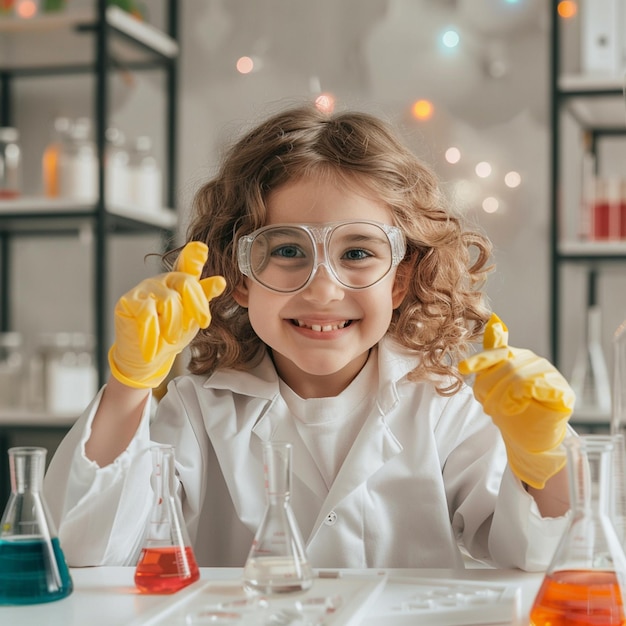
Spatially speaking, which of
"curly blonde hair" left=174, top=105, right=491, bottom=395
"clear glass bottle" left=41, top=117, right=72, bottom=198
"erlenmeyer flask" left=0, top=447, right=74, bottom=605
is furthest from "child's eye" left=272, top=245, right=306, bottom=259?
"clear glass bottle" left=41, top=117, right=72, bottom=198

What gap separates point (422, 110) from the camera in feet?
9.56

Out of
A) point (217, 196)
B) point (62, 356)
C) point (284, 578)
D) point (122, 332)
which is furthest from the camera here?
point (62, 356)

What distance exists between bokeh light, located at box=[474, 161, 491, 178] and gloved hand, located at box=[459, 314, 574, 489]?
6.77 ft

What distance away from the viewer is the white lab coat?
1234 millimetres

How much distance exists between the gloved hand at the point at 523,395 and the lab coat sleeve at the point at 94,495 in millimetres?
421

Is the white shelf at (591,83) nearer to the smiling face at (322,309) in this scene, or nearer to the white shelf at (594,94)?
the white shelf at (594,94)

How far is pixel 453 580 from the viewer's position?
878 millimetres

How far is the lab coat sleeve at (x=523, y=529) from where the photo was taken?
1.00 meters

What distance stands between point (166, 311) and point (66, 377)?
6.35 feet

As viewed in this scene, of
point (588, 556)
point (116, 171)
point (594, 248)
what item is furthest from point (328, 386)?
point (116, 171)

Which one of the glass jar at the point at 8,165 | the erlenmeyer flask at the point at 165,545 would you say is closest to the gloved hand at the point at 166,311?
the erlenmeyer flask at the point at 165,545

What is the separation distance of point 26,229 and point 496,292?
1516mm

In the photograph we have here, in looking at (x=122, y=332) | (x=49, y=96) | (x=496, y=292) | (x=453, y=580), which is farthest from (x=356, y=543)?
(x=49, y=96)

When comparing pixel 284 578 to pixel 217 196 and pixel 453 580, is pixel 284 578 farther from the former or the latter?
pixel 217 196
